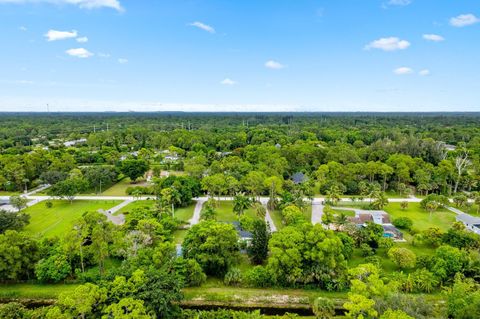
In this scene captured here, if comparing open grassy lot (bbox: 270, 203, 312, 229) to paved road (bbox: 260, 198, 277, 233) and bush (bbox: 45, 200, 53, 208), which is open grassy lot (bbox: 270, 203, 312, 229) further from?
bush (bbox: 45, 200, 53, 208)

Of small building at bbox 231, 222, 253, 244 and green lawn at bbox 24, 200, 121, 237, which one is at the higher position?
small building at bbox 231, 222, 253, 244

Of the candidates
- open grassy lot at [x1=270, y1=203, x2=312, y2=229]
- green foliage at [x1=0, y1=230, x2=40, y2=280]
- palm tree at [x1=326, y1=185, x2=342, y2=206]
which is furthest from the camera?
palm tree at [x1=326, y1=185, x2=342, y2=206]

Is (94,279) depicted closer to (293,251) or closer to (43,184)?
(293,251)

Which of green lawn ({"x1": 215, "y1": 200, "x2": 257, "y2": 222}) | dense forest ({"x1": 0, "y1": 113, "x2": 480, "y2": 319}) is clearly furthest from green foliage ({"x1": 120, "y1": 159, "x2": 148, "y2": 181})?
green lawn ({"x1": 215, "y1": 200, "x2": 257, "y2": 222})

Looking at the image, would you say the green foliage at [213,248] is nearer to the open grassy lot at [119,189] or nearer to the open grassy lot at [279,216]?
the open grassy lot at [279,216]

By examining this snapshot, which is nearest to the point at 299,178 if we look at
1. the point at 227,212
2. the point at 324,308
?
the point at 227,212
